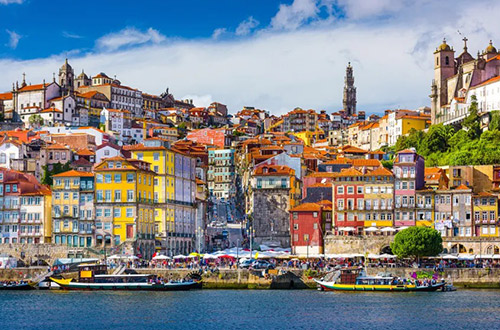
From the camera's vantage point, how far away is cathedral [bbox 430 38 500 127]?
11719 cm

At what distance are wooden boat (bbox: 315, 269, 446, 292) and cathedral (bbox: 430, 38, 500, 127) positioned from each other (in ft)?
153

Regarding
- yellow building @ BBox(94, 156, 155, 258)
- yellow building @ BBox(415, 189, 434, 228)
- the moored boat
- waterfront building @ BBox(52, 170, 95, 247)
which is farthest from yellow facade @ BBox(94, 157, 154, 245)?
yellow building @ BBox(415, 189, 434, 228)

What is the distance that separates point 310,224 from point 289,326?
1346 inches

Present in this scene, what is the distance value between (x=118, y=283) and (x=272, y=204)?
24.4 m

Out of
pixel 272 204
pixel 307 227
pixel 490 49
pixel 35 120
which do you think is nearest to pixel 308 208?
pixel 307 227

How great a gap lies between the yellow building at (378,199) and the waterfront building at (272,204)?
9690 mm

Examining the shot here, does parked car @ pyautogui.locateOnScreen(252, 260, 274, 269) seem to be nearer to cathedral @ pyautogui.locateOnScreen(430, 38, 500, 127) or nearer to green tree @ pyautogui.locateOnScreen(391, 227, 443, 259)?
green tree @ pyautogui.locateOnScreen(391, 227, 443, 259)

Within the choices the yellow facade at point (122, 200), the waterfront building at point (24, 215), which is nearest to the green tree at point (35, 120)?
the waterfront building at point (24, 215)

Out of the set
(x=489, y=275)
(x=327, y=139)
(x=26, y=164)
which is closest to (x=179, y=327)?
(x=489, y=275)

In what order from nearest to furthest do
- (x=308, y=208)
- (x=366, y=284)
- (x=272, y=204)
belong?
1. (x=366, y=284)
2. (x=308, y=208)
3. (x=272, y=204)

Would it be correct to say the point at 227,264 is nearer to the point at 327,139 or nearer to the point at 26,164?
the point at 26,164

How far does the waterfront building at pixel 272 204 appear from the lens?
9275 centimetres

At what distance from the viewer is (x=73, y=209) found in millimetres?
85375

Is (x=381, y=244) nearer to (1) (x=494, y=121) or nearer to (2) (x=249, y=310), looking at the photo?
(2) (x=249, y=310)
